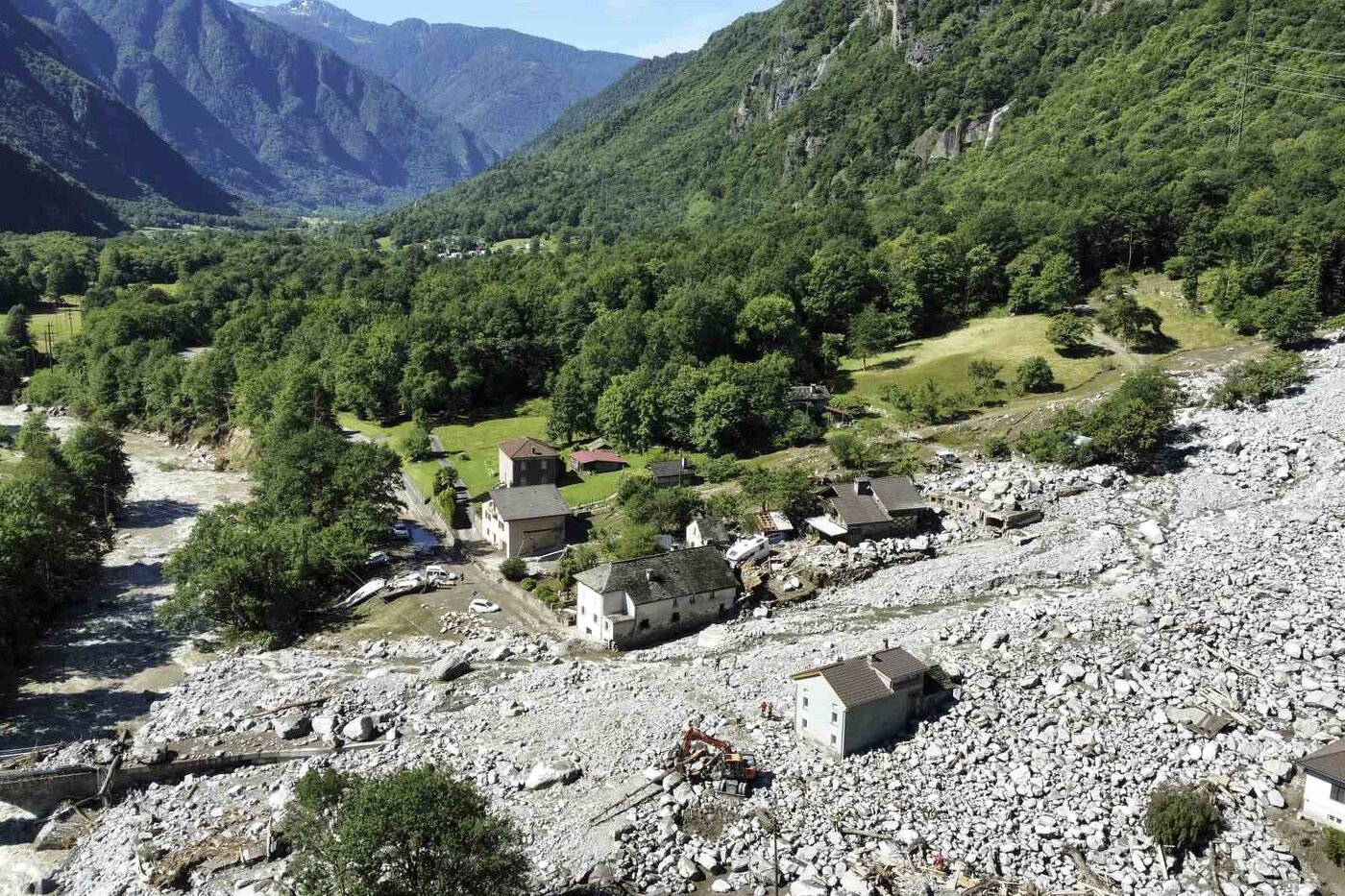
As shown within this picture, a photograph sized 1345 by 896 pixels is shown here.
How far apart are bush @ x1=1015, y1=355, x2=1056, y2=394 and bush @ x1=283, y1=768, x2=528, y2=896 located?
54036 millimetres

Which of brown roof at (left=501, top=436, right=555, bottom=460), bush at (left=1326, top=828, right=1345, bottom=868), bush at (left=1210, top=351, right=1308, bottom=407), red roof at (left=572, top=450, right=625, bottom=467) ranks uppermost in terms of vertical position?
bush at (left=1210, top=351, right=1308, bottom=407)

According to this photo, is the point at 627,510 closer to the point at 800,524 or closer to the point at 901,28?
the point at 800,524

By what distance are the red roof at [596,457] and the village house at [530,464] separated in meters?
2.75

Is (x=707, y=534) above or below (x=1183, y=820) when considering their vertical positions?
above

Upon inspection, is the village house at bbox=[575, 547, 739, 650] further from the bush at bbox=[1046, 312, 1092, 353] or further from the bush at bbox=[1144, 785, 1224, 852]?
the bush at bbox=[1046, 312, 1092, 353]

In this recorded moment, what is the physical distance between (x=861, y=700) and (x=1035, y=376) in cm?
4305

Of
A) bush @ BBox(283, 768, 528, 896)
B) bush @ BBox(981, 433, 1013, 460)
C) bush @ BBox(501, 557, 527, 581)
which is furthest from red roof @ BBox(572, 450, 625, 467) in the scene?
bush @ BBox(283, 768, 528, 896)

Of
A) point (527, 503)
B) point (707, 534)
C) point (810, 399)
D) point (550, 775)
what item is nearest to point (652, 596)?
point (707, 534)

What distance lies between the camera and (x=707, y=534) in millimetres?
47250

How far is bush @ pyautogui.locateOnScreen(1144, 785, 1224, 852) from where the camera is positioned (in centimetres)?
2406

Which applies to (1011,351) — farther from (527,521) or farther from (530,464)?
(527,521)

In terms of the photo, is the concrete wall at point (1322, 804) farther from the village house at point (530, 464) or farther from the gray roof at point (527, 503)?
the village house at point (530, 464)

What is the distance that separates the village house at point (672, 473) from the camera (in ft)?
191

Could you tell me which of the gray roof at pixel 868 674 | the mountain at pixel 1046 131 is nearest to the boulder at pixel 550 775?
the gray roof at pixel 868 674
